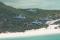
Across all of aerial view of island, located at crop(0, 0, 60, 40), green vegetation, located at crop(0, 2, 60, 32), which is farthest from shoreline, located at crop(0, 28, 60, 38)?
green vegetation, located at crop(0, 2, 60, 32)

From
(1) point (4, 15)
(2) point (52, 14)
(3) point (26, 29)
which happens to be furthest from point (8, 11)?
(2) point (52, 14)

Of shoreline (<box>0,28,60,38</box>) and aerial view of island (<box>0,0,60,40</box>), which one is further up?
aerial view of island (<box>0,0,60,40</box>)

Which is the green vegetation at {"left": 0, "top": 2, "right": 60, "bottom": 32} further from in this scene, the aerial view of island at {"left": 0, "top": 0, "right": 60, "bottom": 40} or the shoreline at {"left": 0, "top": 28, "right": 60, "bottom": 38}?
the shoreline at {"left": 0, "top": 28, "right": 60, "bottom": 38}

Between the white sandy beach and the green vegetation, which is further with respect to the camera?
the green vegetation

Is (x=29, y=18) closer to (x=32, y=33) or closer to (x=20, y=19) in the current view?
(x=20, y=19)

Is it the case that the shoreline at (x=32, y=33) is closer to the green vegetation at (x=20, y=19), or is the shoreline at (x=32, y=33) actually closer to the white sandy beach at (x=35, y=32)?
the white sandy beach at (x=35, y=32)

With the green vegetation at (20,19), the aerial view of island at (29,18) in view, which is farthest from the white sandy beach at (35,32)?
the green vegetation at (20,19)

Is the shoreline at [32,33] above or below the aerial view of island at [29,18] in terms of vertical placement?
below

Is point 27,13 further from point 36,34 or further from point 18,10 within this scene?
point 36,34
